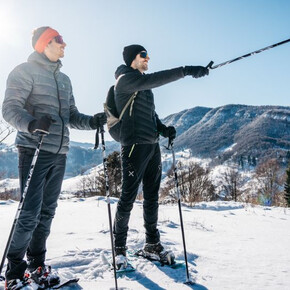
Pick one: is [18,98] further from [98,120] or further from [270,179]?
[270,179]

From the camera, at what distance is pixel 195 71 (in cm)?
292

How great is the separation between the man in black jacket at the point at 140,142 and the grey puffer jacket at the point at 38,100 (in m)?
0.75

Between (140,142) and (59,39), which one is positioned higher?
(59,39)

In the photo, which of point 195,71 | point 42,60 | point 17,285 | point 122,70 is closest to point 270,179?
point 122,70

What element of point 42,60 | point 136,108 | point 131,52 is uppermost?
point 131,52

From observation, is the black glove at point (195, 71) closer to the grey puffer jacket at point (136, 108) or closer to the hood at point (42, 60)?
the grey puffer jacket at point (136, 108)

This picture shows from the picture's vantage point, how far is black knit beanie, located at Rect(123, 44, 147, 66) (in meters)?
3.62

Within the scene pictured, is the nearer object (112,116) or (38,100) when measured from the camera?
(38,100)

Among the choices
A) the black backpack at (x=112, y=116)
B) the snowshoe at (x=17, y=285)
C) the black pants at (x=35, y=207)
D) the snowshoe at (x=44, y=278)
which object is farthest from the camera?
the black backpack at (x=112, y=116)

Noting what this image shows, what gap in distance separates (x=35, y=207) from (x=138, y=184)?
4.15ft

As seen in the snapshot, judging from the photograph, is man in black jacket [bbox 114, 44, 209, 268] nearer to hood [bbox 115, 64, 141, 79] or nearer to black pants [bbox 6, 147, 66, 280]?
hood [bbox 115, 64, 141, 79]

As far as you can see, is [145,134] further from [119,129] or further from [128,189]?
[128,189]

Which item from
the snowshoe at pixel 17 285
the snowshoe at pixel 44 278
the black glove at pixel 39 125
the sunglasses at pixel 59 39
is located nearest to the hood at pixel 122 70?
the sunglasses at pixel 59 39

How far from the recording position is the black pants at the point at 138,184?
10.7 feet
